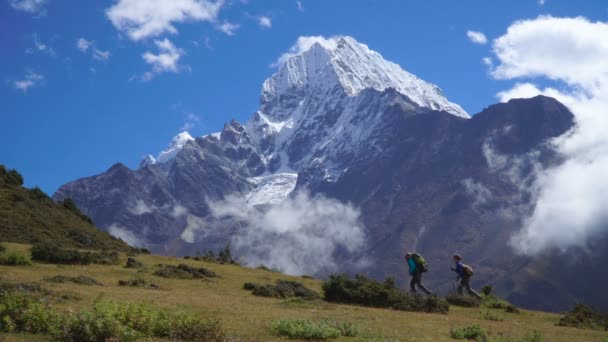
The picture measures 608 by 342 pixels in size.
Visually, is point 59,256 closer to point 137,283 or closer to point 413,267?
point 137,283

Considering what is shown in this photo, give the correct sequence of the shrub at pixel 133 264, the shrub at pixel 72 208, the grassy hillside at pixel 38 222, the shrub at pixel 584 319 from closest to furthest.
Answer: the shrub at pixel 584 319 → the shrub at pixel 133 264 → the grassy hillside at pixel 38 222 → the shrub at pixel 72 208

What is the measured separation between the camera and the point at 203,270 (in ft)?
124

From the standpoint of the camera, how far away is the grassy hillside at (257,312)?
63.0ft

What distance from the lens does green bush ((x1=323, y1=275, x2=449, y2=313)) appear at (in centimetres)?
2750

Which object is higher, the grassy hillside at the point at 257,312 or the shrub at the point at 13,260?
the shrub at the point at 13,260

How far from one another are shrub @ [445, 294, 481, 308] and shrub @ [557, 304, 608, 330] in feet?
14.2

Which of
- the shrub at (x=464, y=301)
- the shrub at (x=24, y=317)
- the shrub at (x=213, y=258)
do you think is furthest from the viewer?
the shrub at (x=213, y=258)

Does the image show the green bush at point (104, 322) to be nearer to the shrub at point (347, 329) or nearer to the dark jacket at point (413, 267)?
the shrub at point (347, 329)

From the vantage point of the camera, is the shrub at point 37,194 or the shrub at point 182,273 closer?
the shrub at point 182,273

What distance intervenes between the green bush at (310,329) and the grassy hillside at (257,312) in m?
0.30

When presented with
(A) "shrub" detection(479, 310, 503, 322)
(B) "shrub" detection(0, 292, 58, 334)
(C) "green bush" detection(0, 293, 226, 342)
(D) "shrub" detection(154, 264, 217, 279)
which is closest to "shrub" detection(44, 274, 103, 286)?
(D) "shrub" detection(154, 264, 217, 279)

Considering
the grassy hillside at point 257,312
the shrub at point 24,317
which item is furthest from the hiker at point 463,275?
the shrub at point 24,317

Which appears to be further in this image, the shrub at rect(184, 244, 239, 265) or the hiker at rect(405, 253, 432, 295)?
the shrub at rect(184, 244, 239, 265)

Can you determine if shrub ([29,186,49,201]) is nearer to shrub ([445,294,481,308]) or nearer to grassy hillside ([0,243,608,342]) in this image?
grassy hillside ([0,243,608,342])
